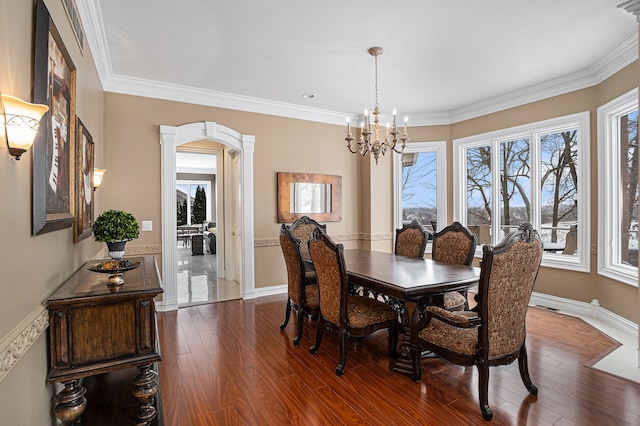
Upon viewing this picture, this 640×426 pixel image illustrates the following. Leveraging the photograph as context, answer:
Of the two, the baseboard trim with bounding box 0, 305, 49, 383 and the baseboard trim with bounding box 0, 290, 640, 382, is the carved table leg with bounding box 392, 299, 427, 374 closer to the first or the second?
the baseboard trim with bounding box 0, 290, 640, 382

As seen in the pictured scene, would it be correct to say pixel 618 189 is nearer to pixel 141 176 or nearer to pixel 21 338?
pixel 21 338

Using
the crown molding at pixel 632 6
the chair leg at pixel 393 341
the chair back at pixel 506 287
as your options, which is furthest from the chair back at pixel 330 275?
the crown molding at pixel 632 6

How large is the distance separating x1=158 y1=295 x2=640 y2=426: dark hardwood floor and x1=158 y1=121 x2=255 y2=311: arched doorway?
1.05 m

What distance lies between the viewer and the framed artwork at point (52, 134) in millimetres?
1535

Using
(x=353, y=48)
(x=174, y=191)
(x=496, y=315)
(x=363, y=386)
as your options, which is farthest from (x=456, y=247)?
(x=174, y=191)

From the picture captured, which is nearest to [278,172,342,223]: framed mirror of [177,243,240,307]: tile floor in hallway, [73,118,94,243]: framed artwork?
[177,243,240,307]: tile floor in hallway

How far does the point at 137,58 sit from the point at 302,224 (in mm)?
2724

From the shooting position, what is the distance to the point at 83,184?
2.60 metres

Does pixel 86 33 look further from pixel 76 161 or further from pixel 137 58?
pixel 76 161

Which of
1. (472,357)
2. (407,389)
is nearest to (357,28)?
(472,357)

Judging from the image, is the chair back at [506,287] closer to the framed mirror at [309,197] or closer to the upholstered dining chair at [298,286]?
the upholstered dining chair at [298,286]

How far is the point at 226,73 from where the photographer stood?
13.4ft

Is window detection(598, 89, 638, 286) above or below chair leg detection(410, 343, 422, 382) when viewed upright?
above

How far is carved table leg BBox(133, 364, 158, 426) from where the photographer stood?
184 cm
